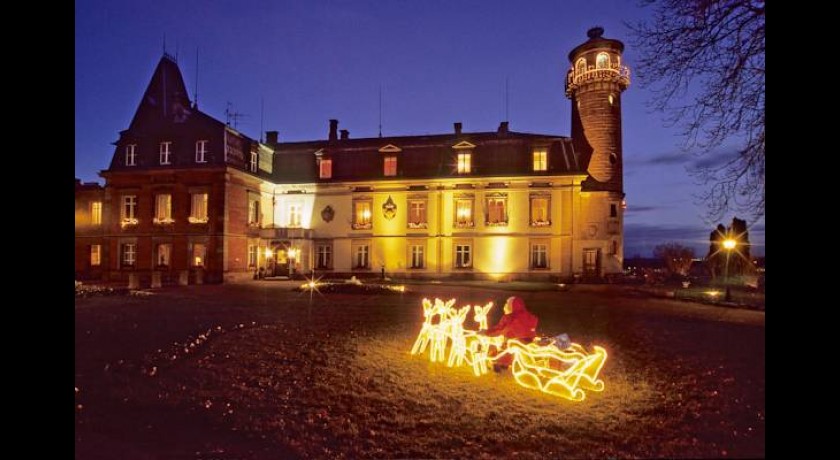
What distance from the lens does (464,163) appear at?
100ft

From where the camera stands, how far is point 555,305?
16.5 m

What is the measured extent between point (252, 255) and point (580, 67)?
2818cm

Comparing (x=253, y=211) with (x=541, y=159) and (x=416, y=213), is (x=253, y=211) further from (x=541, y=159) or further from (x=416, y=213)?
(x=541, y=159)

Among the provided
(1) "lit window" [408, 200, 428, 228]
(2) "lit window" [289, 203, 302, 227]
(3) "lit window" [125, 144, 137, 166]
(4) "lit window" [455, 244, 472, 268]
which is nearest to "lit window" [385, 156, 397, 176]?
(1) "lit window" [408, 200, 428, 228]

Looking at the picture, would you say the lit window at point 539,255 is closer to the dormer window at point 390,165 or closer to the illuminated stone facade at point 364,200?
the illuminated stone facade at point 364,200

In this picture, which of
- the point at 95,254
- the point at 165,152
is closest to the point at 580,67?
the point at 165,152

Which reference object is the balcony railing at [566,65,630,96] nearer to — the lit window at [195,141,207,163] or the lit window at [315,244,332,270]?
the lit window at [315,244,332,270]

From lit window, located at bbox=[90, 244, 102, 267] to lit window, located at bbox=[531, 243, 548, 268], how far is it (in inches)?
1281

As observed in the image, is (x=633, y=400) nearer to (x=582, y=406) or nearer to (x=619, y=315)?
(x=582, y=406)

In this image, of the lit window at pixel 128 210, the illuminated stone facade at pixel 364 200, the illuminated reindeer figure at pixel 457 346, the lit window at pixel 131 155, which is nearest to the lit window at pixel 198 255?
the illuminated stone facade at pixel 364 200

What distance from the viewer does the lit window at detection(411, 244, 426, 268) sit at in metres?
30.7

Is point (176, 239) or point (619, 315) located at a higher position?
point (176, 239)
